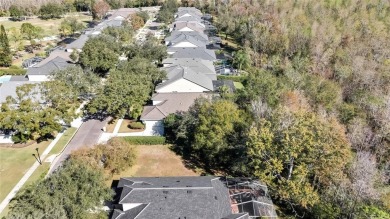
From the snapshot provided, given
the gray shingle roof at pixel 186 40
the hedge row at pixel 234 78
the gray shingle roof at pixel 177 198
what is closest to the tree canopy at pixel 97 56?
the gray shingle roof at pixel 186 40

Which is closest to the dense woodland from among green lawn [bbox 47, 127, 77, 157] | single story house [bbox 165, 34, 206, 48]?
green lawn [bbox 47, 127, 77, 157]

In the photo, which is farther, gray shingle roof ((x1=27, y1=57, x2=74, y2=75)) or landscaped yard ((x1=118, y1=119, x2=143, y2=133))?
gray shingle roof ((x1=27, y1=57, x2=74, y2=75))

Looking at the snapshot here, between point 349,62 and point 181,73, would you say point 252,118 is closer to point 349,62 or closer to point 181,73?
point 181,73

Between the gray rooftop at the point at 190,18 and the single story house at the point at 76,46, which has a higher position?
the gray rooftop at the point at 190,18

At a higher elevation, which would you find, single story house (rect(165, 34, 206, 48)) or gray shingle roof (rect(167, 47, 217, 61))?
single story house (rect(165, 34, 206, 48))

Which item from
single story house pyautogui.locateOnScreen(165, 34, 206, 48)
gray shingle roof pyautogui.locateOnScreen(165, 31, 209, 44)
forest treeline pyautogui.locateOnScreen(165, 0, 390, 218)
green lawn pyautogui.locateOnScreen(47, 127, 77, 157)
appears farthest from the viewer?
gray shingle roof pyautogui.locateOnScreen(165, 31, 209, 44)

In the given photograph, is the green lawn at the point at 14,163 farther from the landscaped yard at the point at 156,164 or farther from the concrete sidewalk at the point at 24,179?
the landscaped yard at the point at 156,164

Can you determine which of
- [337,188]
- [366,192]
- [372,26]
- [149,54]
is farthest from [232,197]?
[372,26]

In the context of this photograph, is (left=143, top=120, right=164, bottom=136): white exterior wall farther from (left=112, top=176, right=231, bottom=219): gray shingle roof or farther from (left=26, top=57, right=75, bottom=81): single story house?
(left=26, top=57, right=75, bottom=81): single story house
